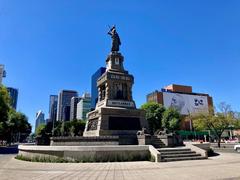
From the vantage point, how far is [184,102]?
367ft

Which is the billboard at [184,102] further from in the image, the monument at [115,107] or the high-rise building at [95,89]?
the monument at [115,107]

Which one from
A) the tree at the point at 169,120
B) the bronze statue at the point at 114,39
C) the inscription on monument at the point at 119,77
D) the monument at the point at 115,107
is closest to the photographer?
the monument at the point at 115,107

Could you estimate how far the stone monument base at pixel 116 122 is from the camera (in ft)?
67.3

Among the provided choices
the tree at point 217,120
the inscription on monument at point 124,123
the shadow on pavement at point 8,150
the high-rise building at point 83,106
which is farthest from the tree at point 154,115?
the high-rise building at point 83,106

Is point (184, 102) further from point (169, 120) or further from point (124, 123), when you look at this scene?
point (124, 123)

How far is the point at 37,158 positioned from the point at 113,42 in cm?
1658

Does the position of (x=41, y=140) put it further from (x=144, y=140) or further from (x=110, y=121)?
(x=144, y=140)

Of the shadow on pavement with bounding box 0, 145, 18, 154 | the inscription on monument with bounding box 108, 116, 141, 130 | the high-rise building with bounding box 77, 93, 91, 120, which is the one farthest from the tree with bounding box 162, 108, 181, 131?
the high-rise building with bounding box 77, 93, 91, 120

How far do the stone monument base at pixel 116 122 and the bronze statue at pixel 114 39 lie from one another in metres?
8.47

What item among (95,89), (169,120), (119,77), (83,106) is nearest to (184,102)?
(95,89)

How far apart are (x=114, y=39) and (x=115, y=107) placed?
9.44 m

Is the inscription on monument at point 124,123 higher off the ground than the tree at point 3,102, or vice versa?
the tree at point 3,102

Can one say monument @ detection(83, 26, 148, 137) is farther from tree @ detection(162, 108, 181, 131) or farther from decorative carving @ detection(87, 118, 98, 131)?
tree @ detection(162, 108, 181, 131)

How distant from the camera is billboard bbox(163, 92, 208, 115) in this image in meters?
108
